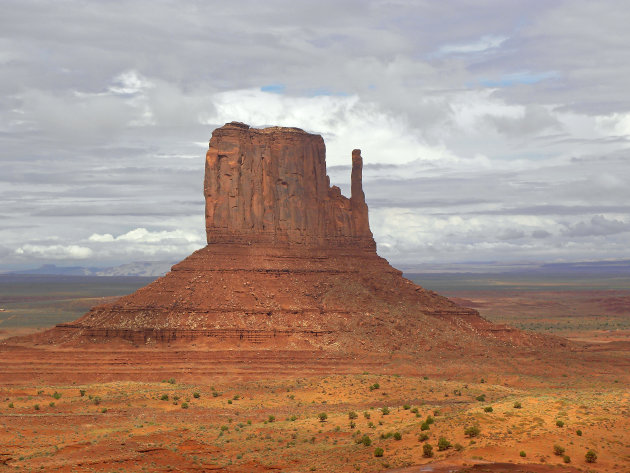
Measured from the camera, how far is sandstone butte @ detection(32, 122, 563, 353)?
279 ft

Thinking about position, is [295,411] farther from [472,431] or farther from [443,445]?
[443,445]

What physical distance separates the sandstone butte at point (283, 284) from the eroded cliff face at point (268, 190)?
0.11 m

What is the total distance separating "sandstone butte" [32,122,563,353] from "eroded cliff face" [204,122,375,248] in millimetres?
106

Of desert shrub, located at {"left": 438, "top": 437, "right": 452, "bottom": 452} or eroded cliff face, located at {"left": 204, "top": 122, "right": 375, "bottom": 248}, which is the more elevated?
A: eroded cliff face, located at {"left": 204, "top": 122, "right": 375, "bottom": 248}

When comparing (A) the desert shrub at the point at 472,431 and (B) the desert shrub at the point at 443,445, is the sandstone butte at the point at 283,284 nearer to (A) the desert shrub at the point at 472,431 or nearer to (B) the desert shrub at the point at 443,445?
(A) the desert shrub at the point at 472,431

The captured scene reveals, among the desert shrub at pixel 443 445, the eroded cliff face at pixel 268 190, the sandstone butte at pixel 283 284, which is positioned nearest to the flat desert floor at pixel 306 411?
the desert shrub at pixel 443 445

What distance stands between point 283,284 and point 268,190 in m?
10.5

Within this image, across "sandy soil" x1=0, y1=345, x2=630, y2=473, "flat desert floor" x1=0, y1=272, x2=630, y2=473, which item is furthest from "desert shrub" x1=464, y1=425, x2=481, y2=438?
"sandy soil" x1=0, y1=345, x2=630, y2=473

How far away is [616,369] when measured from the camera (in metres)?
82.1

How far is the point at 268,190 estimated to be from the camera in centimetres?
9431

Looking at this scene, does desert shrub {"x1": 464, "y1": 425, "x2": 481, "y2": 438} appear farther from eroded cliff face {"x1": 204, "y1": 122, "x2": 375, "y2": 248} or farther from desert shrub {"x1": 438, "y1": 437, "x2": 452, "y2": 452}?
eroded cliff face {"x1": 204, "y1": 122, "x2": 375, "y2": 248}

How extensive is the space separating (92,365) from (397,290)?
106 feet

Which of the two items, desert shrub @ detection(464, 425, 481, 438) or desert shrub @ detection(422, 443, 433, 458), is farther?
desert shrub @ detection(464, 425, 481, 438)

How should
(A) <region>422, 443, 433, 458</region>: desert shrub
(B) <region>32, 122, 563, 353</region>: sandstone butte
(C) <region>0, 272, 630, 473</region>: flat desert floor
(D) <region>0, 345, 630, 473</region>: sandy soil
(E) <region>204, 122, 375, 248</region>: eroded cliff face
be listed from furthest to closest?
(E) <region>204, 122, 375, 248</region>: eroded cliff face < (B) <region>32, 122, 563, 353</region>: sandstone butte < (D) <region>0, 345, 630, 473</region>: sandy soil < (C) <region>0, 272, 630, 473</region>: flat desert floor < (A) <region>422, 443, 433, 458</region>: desert shrub
